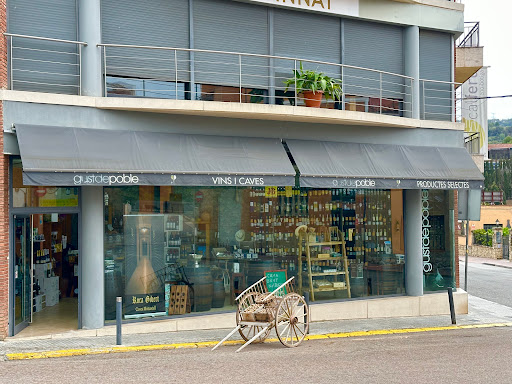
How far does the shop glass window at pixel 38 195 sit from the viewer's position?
12.4 m

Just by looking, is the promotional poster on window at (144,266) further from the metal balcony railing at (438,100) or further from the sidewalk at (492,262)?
the sidewalk at (492,262)

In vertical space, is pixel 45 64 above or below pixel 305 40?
below

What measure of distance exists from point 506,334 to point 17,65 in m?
12.2

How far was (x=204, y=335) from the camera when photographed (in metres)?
13.2

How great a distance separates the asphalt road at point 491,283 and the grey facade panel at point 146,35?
43.2 feet

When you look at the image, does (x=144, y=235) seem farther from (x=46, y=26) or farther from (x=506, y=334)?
(x=506, y=334)

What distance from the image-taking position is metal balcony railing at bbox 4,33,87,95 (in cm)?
1256

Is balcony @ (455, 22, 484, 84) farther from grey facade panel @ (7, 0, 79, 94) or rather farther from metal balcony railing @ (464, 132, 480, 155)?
grey facade panel @ (7, 0, 79, 94)

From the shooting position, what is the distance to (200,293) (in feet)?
47.4

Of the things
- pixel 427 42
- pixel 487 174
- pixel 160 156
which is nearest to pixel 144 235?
pixel 160 156

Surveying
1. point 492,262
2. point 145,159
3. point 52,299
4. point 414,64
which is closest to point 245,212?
point 145,159

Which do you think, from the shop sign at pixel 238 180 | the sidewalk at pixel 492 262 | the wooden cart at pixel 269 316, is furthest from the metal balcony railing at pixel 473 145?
the sidewalk at pixel 492 262

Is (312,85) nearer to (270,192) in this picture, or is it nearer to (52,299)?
(270,192)

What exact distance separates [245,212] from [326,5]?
18.8 ft
